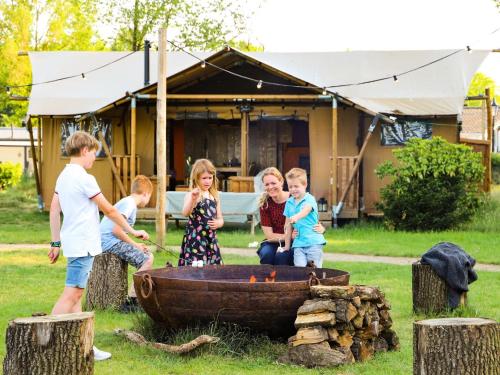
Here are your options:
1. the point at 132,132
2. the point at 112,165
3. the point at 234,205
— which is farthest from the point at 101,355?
the point at 112,165

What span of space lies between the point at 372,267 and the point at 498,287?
2.49 m

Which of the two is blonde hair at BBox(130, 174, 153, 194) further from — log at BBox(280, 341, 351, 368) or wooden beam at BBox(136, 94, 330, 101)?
wooden beam at BBox(136, 94, 330, 101)

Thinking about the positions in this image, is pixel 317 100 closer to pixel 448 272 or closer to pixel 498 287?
pixel 498 287

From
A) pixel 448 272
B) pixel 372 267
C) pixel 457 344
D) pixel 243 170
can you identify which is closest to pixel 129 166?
pixel 243 170

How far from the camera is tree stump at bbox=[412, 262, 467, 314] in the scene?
9.82 metres

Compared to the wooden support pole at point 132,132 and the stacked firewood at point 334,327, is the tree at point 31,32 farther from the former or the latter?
the stacked firewood at point 334,327

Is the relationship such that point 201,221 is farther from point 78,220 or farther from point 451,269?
point 451,269

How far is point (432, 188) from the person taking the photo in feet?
67.7

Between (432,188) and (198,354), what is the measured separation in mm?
13538

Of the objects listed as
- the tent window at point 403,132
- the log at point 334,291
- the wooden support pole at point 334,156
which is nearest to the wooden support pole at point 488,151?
the tent window at point 403,132

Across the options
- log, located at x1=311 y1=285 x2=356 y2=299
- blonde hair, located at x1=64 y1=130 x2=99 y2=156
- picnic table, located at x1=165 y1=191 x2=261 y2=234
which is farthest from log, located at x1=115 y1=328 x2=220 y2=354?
picnic table, located at x1=165 y1=191 x2=261 y2=234

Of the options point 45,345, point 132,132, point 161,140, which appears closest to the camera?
point 45,345

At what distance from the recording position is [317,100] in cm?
2298

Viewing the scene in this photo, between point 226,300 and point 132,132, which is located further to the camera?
point 132,132
